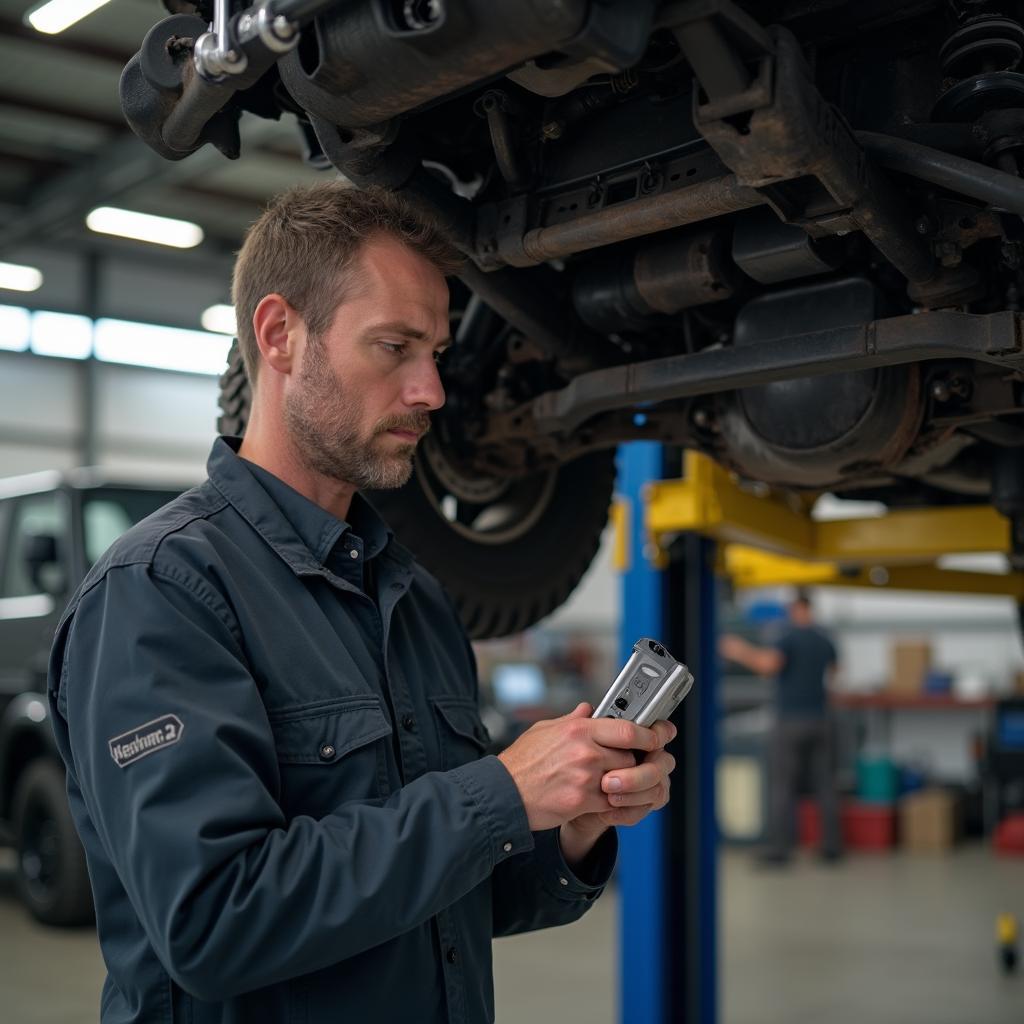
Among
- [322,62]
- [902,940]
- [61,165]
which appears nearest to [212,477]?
[322,62]

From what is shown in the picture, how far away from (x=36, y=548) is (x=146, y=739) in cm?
410

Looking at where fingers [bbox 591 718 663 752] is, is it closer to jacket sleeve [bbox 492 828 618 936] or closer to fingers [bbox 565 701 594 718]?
fingers [bbox 565 701 594 718]

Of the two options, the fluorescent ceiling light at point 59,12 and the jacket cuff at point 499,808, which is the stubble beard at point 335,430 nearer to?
the jacket cuff at point 499,808

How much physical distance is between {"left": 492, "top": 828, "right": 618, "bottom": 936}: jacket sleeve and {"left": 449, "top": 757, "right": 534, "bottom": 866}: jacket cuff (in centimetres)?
30

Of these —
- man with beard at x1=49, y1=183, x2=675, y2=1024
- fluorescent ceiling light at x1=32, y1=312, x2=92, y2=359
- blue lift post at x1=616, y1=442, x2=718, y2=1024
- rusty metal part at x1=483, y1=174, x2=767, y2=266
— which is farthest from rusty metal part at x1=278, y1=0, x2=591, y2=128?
fluorescent ceiling light at x1=32, y1=312, x2=92, y2=359

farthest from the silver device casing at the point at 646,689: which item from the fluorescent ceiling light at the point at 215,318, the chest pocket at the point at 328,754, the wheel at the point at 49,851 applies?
the fluorescent ceiling light at the point at 215,318

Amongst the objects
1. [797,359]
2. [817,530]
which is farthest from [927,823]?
[797,359]

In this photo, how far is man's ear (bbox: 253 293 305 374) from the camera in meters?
1.35

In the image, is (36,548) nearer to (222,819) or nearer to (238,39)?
(238,39)

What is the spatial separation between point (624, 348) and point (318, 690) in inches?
48.9

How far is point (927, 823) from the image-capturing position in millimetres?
8297

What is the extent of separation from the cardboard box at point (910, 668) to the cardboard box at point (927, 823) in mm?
1945

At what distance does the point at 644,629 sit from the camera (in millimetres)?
3111

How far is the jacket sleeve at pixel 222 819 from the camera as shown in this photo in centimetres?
100
